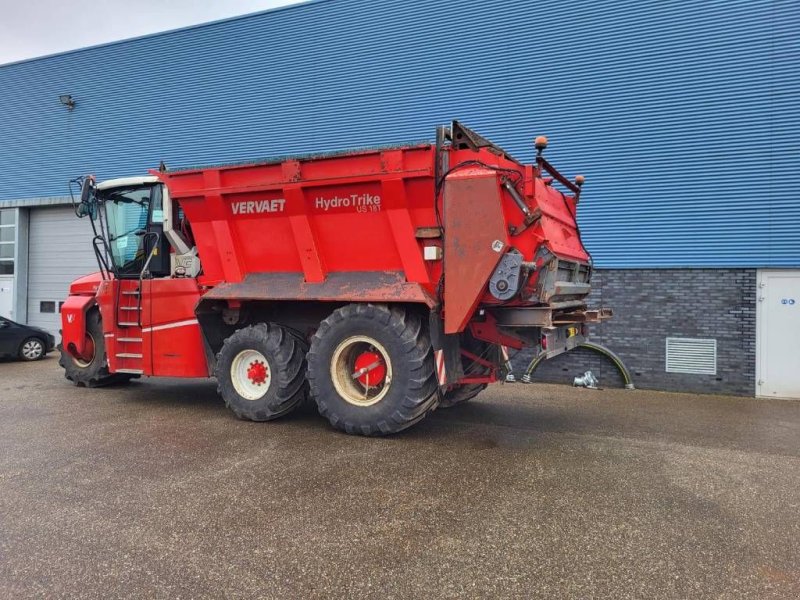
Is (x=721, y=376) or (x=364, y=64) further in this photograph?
(x=364, y=64)

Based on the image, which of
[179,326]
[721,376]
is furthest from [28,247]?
[721,376]

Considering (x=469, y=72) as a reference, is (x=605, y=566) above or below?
below

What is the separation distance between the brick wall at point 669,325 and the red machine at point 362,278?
3.51 meters

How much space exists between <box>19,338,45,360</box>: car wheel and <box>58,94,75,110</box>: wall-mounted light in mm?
6976

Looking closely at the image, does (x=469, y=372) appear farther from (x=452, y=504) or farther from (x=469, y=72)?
(x=469, y=72)

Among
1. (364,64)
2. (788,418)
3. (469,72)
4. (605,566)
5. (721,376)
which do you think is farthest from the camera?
(364,64)

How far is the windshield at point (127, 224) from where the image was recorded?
7.93 m

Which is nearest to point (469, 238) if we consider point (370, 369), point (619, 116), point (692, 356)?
point (370, 369)

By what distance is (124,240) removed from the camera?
26.7 feet

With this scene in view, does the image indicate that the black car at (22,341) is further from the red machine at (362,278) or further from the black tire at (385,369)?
the black tire at (385,369)

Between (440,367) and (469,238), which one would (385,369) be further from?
(469,238)

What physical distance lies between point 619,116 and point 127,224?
876 centimetres

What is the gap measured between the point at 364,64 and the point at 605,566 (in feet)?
38.1

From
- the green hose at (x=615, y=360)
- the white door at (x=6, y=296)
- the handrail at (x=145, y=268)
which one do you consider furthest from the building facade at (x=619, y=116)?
the white door at (x=6, y=296)
